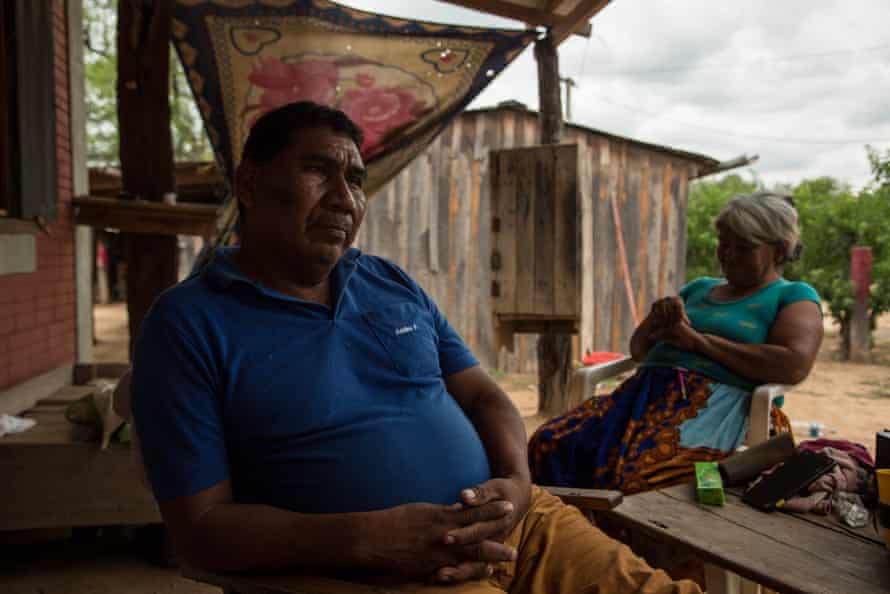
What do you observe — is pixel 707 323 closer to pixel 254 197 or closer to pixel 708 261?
pixel 254 197

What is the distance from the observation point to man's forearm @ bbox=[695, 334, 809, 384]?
2.39 meters

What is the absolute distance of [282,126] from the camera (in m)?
1.60

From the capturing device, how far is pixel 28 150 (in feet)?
11.7

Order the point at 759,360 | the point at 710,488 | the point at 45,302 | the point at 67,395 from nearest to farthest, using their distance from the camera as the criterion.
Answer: the point at 710,488
the point at 759,360
the point at 67,395
the point at 45,302

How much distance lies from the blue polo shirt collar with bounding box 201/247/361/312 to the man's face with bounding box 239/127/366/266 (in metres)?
0.08

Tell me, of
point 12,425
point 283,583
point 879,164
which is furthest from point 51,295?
point 879,164

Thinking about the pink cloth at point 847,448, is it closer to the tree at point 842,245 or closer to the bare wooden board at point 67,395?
the bare wooden board at point 67,395

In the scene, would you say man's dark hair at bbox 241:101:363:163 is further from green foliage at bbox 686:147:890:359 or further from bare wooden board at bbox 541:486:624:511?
green foliage at bbox 686:147:890:359

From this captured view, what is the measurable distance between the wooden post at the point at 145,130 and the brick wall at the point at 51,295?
2.07 ft

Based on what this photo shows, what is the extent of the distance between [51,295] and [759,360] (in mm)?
4264

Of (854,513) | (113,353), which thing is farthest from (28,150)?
(113,353)

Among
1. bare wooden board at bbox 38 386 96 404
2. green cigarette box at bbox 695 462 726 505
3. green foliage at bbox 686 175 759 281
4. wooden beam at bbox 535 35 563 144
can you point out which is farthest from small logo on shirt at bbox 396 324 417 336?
green foliage at bbox 686 175 759 281

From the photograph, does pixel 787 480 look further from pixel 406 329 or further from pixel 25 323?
pixel 25 323

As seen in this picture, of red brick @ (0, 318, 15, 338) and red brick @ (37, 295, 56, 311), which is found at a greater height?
red brick @ (37, 295, 56, 311)
